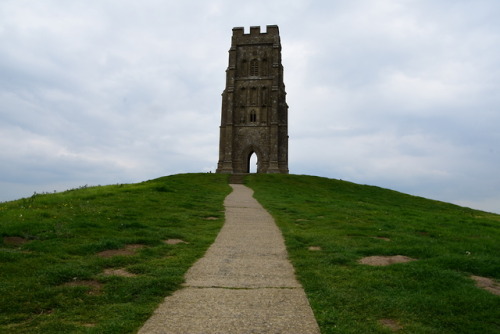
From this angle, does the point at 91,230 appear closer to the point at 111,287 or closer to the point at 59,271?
the point at 59,271

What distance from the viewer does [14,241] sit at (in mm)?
9281

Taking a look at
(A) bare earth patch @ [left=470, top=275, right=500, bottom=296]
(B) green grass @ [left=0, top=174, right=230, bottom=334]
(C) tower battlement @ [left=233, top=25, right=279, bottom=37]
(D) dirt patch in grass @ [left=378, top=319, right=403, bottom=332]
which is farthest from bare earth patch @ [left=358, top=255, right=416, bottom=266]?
(C) tower battlement @ [left=233, top=25, right=279, bottom=37]

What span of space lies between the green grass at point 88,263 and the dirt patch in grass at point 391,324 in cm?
343

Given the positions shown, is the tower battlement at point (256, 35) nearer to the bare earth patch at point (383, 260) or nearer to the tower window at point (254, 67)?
the tower window at point (254, 67)

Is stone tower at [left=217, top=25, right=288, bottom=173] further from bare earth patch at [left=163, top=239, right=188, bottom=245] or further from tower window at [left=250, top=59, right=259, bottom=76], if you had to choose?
bare earth patch at [left=163, top=239, right=188, bottom=245]

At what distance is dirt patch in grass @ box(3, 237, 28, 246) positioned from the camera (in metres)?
9.07

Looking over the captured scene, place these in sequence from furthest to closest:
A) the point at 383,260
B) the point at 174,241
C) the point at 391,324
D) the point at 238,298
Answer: the point at 174,241, the point at 383,260, the point at 238,298, the point at 391,324

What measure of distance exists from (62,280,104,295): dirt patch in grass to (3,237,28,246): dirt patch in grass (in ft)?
10.8

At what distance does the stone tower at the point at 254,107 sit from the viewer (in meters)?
50.8

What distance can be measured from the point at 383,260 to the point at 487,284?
7.15 feet

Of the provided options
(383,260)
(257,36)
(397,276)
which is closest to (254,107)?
(257,36)

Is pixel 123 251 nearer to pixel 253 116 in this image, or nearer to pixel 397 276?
pixel 397 276

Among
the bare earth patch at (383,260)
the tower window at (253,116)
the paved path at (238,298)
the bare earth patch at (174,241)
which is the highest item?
the tower window at (253,116)

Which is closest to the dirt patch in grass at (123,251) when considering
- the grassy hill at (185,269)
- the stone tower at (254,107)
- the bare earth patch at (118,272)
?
the grassy hill at (185,269)
